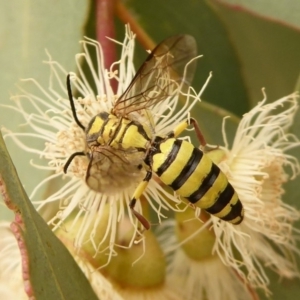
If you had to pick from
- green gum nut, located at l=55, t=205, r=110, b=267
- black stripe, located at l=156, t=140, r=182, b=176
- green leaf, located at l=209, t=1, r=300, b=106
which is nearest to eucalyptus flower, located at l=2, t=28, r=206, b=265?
green gum nut, located at l=55, t=205, r=110, b=267

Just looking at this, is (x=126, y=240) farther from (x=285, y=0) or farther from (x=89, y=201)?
(x=285, y=0)


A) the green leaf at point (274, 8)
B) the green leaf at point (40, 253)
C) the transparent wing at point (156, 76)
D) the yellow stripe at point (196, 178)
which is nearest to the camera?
the green leaf at point (40, 253)

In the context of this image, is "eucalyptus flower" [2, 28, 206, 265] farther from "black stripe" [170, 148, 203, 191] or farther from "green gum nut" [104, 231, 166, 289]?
"black stripe" [170, 148, 203, 191]

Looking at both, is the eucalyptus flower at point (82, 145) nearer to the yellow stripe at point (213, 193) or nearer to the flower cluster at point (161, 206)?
the flower cluster at point (161, 206)

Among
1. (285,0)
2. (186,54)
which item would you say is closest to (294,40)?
(285,0)

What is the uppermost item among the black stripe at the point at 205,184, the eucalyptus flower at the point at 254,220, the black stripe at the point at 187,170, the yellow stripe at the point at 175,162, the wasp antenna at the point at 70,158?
the wasp antenna at the point at 70,158

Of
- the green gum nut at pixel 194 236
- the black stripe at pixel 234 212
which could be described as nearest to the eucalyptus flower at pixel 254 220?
the green gum nut at pixel 194 236
